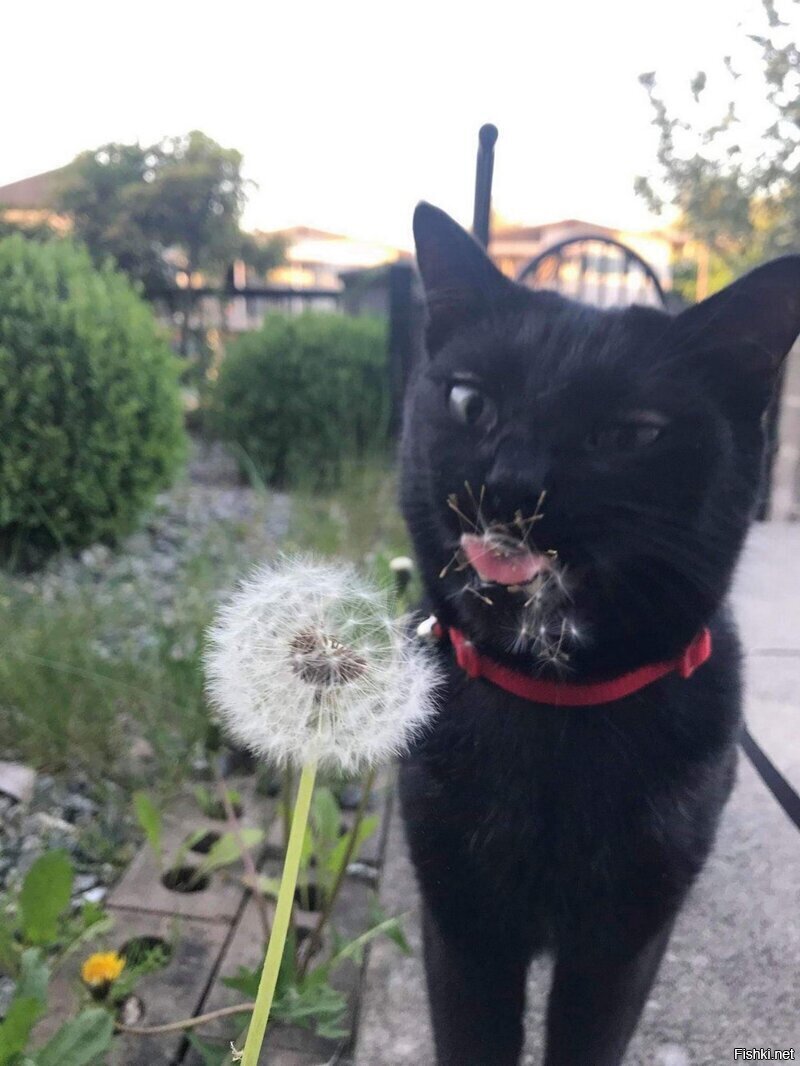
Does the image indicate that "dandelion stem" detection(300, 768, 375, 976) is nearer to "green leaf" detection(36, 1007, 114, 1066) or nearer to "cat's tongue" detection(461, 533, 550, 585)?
"green leaf" detection(36, 1007, 114, 1066)

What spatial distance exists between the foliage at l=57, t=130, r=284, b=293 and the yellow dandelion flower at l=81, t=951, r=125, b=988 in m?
5.82

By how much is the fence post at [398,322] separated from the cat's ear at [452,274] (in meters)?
3.10

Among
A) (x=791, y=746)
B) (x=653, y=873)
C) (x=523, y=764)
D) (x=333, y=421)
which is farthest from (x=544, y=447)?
(x=333, y=421)

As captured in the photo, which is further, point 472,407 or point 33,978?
point 33,978

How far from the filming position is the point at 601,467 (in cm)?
66

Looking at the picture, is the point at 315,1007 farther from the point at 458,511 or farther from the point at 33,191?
the point at 33,191

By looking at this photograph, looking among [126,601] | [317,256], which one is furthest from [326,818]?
[317,256]

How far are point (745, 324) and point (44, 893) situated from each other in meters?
0.98

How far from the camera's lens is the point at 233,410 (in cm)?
445

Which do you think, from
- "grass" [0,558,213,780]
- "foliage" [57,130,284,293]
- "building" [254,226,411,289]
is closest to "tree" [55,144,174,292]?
"foliage" [57,130,284,293]

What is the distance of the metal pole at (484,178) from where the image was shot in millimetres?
989

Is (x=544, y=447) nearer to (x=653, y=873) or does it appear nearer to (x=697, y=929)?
(x=653, y=873)

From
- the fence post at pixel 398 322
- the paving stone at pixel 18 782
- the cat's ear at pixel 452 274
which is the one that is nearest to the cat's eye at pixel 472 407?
the cat's ear at pixel 452 274

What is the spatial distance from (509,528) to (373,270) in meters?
5.10
